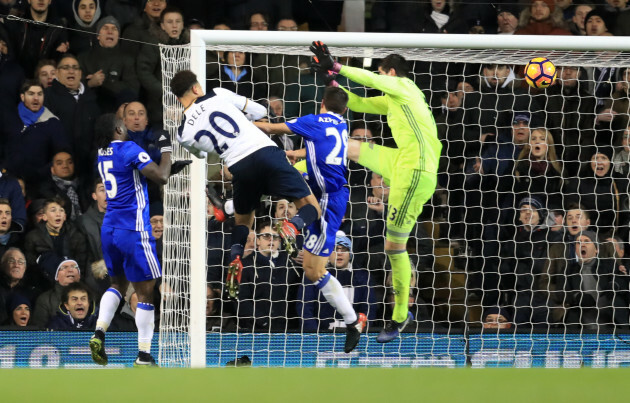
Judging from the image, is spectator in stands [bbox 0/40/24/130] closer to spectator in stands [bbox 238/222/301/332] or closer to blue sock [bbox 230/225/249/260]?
spectator in stands [bbox 238/222/301/332]

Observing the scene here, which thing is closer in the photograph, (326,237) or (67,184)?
(326,237)

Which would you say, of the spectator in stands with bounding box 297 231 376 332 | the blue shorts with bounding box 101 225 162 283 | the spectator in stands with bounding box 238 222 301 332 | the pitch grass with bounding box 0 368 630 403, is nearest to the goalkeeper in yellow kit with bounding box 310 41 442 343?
the spectator in stands with bounding box 297 231 376 332

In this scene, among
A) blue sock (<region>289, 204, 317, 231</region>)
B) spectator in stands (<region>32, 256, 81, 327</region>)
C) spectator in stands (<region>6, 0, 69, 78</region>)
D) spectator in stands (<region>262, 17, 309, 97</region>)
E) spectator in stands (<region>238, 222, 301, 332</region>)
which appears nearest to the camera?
blue sock (<region>289, 204, 317, 231</region>)

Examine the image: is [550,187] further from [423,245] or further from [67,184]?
[67,184]

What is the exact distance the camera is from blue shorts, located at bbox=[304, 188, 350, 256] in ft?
24.3

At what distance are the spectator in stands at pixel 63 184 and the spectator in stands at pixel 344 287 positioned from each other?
6.44ft

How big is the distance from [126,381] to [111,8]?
5.72m

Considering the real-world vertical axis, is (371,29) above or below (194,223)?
above

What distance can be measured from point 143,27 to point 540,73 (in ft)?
11.6

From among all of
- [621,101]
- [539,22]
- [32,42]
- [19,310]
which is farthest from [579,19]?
[19,310]

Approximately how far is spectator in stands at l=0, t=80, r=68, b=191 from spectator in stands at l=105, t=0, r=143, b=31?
969 mm

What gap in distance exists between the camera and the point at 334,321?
8.47 metres

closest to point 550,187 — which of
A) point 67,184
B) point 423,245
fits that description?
point 423,245

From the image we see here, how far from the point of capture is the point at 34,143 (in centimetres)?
866
